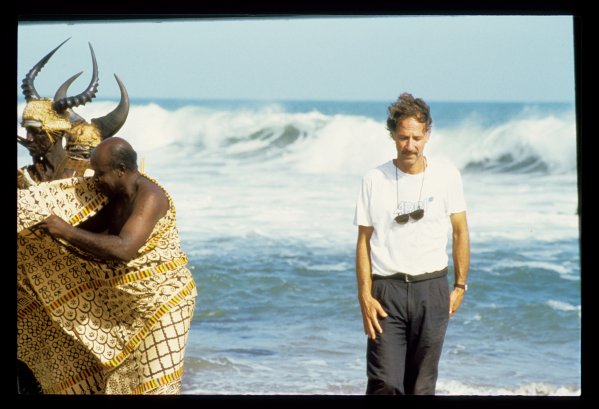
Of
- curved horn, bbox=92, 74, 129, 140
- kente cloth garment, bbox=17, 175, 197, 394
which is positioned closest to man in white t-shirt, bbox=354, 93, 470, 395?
kente cloth garment, bbox=17, 175, 197, 394

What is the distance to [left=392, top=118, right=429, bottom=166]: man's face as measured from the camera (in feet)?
18.5

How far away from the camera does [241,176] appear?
15484 millimetres

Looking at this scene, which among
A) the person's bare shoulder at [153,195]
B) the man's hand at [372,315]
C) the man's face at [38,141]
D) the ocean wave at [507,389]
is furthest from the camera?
the ocean wave at [507,389]

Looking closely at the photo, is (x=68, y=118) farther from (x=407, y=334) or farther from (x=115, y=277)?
(x=407, y=334)

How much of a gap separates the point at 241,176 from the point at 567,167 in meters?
4.03

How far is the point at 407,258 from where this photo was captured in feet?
18.3

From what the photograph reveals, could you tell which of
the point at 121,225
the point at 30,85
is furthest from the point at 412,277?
the point at 30,85

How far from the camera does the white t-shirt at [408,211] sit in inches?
220

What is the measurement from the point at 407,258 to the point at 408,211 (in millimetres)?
214

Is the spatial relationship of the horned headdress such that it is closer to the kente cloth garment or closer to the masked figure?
the masked figure

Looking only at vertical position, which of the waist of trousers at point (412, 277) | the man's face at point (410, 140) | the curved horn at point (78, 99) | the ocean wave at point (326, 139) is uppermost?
the ocean wave at point (326, 139)

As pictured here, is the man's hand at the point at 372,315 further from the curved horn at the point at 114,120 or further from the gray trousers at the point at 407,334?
the curved horn at the point at 114,120

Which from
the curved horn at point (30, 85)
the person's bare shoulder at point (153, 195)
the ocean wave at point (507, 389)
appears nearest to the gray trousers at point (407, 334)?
the person's bare shoulder at point (153, 195)

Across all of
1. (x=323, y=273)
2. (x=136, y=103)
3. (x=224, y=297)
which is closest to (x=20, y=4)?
(x=224, y=297)
